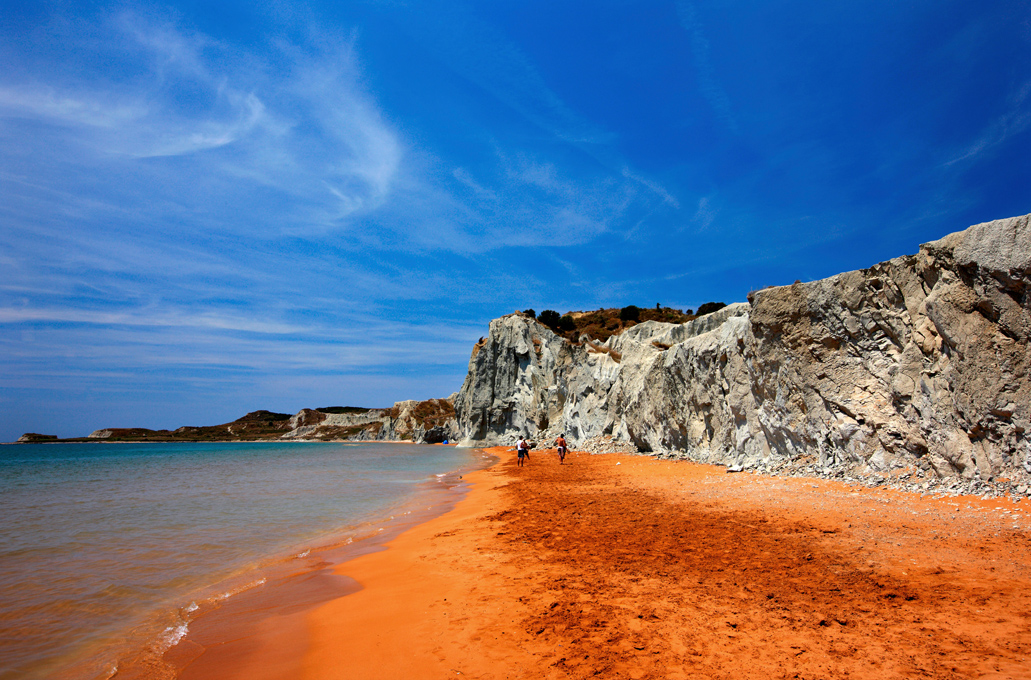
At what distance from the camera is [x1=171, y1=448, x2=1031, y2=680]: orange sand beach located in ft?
11.8

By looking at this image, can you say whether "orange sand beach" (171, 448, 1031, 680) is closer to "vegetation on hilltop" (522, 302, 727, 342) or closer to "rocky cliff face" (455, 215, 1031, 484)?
"rocky cliff face" (455, 215, 1031, 484)

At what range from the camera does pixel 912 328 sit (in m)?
10.5

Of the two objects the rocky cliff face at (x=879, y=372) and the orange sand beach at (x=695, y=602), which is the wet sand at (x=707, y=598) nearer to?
the orange sand beach at (x=695, y=602)

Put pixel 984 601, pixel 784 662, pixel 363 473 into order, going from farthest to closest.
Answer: pixel 363 473
pixel 984 601
pixel 784 662

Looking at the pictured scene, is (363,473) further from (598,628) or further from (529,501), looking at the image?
Answer: (598,628)

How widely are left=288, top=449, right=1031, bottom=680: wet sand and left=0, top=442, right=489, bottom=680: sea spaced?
6.34 feet

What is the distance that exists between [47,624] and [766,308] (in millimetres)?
17518

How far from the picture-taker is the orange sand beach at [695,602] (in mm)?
3588

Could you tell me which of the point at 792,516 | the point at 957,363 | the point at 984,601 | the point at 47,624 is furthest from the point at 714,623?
the point at 957,363

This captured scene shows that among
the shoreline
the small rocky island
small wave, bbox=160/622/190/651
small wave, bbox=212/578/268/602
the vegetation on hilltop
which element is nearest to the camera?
the shoreline

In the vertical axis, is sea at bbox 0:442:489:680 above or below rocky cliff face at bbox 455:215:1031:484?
below

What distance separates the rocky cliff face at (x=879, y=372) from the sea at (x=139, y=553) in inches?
449

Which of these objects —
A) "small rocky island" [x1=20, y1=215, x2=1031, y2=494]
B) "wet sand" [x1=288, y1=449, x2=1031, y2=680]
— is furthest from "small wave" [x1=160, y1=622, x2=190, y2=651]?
"small rocky island" [x1=20, y1=215, x2=1031, y2=494]

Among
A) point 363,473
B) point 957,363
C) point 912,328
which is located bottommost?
point 363,473
